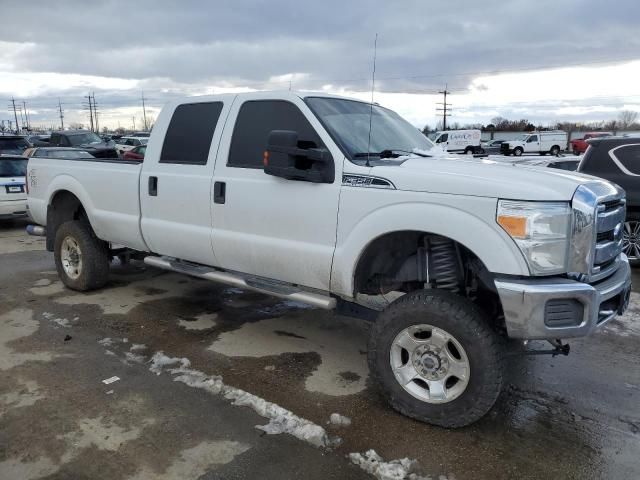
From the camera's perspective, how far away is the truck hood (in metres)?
3.15

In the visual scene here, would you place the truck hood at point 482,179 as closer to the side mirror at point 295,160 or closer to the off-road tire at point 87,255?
the side mirror at point 295,160

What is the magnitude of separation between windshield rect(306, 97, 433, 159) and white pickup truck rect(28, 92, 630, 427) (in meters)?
0.02

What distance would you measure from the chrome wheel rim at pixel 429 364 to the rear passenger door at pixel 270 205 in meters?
0.77

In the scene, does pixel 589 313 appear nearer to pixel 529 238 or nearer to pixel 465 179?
pixel 529 238

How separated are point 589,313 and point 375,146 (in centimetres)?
198

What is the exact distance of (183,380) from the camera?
4125 mm

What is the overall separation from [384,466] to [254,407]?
104cm

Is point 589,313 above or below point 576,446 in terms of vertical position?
above

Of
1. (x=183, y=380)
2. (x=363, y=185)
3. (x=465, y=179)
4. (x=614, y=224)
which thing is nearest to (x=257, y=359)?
(x=183, y=380)

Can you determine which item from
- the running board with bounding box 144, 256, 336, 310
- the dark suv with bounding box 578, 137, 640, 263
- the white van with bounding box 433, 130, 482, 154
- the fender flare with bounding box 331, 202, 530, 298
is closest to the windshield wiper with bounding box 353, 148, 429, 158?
the fender flare with bounding box 331, 202, 530, 298

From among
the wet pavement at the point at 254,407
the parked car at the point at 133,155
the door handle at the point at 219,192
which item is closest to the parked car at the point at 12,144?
the parked car at the point at 133,155

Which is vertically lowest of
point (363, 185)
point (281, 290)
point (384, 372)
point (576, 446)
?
point (576, 446)

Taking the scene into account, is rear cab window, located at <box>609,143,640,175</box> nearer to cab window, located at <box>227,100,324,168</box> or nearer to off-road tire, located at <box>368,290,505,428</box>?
off-road tire, located at <box>368,290,505,428</box>

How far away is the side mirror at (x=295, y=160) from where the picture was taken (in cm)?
382
